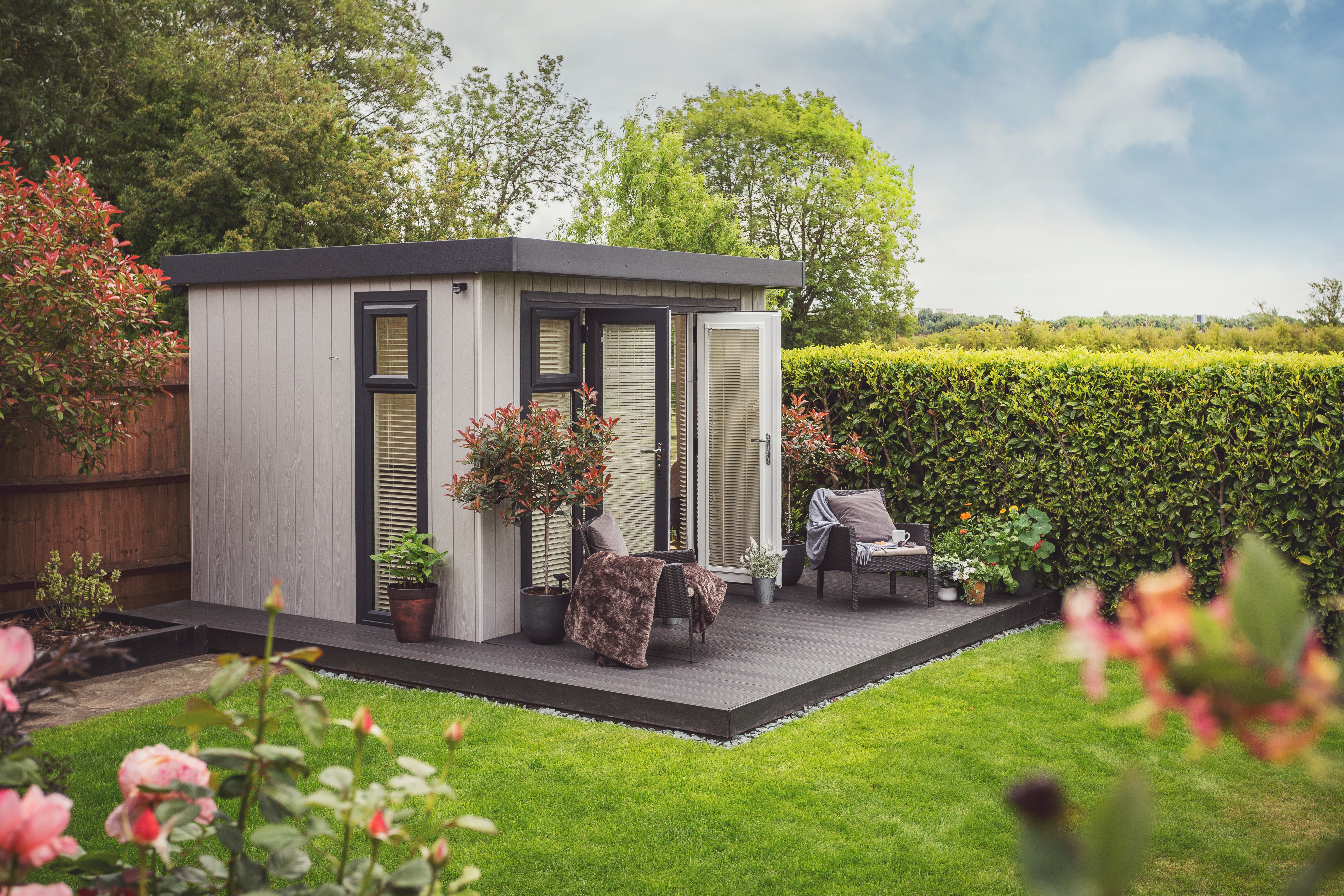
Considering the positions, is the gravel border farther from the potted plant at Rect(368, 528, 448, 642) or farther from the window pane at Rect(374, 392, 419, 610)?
the window pane at Rect(374, 392, 419, 610)

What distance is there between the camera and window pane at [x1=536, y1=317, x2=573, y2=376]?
24.3 feet

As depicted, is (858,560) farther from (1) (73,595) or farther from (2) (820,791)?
(1) (73,595)

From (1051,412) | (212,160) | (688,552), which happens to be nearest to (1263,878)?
(688,552)

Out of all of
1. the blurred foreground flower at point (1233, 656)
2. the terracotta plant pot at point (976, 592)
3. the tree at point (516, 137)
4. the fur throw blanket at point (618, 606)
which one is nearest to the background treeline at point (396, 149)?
the tree at point (516, 137)

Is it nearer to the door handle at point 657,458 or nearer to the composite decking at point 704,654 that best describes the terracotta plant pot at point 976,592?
the composite decking at point 704,654

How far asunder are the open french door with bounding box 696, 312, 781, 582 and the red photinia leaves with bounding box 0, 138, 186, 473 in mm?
3717

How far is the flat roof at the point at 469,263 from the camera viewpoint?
677 centimetres

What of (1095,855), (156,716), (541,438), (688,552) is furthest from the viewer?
(688,552)

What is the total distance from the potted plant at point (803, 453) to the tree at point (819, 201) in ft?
64.6

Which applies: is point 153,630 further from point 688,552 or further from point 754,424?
point 754,424

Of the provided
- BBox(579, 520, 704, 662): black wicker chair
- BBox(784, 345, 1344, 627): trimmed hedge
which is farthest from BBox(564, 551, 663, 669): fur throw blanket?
BBox(784, 345, 1344, 627): trimmed hedge

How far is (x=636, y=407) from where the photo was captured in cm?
791

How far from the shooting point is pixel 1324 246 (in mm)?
26953

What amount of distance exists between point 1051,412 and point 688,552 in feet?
9.76
